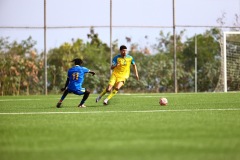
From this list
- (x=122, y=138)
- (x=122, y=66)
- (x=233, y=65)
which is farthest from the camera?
(x=233, y=65)

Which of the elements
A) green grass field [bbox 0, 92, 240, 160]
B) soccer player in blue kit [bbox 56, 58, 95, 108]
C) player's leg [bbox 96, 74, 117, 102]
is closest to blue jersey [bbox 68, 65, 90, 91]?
soccer player in blue kit [bbox 56, 58, 95, 108]

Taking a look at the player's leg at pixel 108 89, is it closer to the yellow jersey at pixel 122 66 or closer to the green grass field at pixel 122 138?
the yellow jersey at pixel 122 66

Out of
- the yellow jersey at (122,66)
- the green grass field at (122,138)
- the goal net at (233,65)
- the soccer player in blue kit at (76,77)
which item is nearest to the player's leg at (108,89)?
the yellow jersey at (122,66)

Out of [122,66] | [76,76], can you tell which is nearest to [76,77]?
[76,76]

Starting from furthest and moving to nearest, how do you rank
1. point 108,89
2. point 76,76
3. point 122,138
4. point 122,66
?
point 122,66
point 108,89
point 76,76
point 122,138

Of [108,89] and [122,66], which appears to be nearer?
[108,89]

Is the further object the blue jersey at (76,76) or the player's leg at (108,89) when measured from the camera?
the player's leg at (108,89)

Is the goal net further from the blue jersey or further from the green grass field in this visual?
the green grass field

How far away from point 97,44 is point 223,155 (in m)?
29.5

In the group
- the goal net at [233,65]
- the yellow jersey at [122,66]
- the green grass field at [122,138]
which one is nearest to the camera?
the green grass field at [122,138]

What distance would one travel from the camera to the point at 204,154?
7004 mm

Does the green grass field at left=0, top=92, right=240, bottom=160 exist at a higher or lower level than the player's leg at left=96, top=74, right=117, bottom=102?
lower

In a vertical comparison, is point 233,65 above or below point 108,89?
above

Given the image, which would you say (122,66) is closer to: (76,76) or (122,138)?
(76,76)
